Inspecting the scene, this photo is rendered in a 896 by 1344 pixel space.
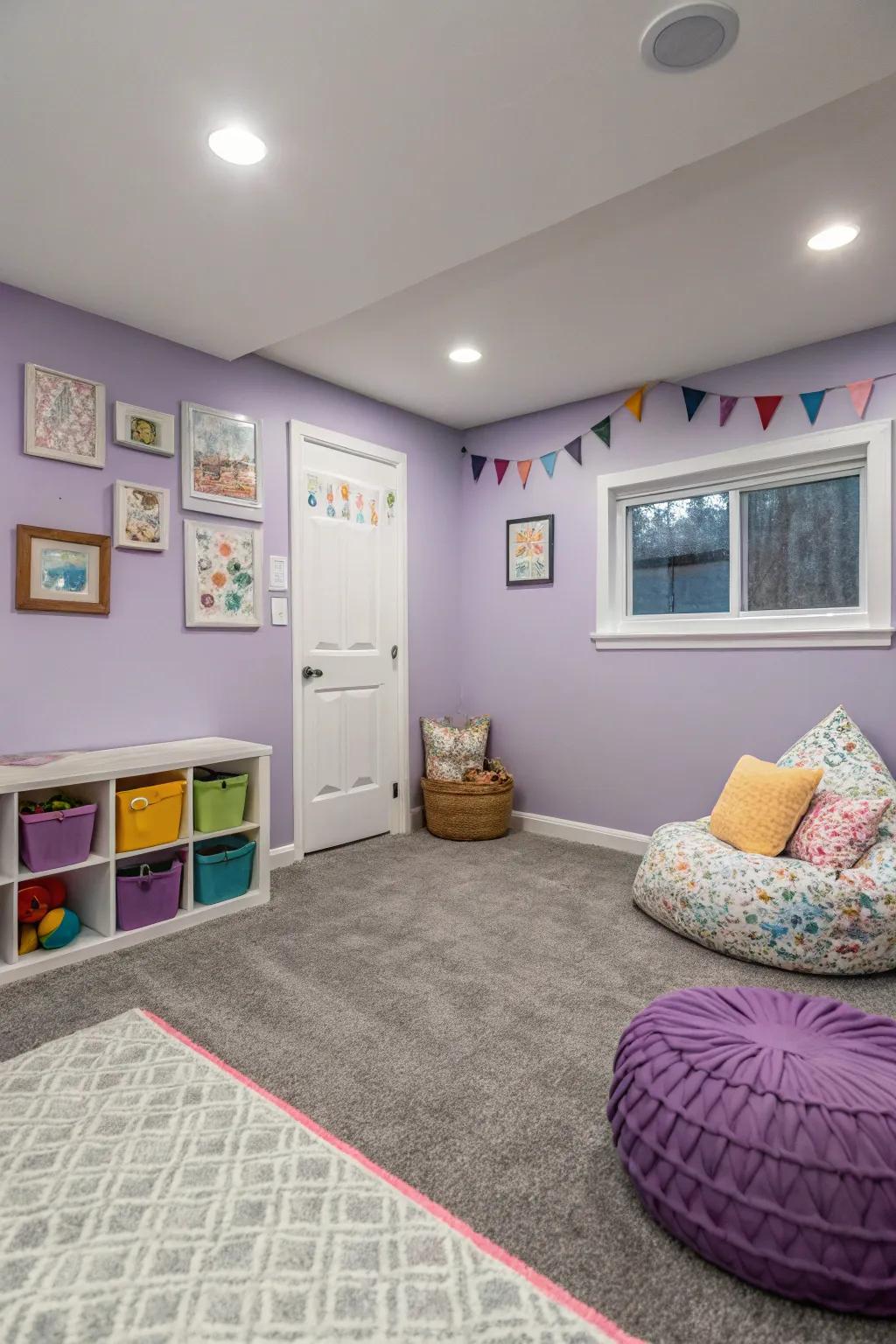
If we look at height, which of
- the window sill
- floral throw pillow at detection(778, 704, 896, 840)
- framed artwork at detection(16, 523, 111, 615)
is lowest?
floral throw pillow at detection(778, 704, 896, 840)

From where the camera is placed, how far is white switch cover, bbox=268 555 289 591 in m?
3.50

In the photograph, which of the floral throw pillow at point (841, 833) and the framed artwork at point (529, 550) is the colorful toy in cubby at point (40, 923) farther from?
the framed artwork at point (529, 550)

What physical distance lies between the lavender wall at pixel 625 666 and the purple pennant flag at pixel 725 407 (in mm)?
25

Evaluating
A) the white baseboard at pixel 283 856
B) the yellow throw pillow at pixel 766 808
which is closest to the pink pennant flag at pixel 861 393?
the yellow throw pillow at pixel 766 808

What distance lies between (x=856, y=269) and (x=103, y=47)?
2.39m

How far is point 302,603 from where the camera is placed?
3.63 metres

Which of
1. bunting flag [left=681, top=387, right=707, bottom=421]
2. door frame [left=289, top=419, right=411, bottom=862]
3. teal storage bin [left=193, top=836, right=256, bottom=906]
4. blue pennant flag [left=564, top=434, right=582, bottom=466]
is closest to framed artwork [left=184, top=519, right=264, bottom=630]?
door frame [left=289, top=419, right=411, bottom=862]

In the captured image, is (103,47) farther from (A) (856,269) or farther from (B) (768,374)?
(B) (768,374)

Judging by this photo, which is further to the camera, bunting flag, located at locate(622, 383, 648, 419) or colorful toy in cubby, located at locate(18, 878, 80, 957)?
bunting flag, located at locate(622, 383, 648, 419)

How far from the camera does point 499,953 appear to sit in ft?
8.30

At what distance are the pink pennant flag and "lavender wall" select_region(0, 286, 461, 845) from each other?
2.26m

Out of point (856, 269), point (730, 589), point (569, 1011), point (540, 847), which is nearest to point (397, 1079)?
point (569, 1011)

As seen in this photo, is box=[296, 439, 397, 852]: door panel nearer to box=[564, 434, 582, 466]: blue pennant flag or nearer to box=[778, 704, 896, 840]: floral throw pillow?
box=[564, 434, 582, 466]: blue pennant flag

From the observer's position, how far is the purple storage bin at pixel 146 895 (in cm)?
259
